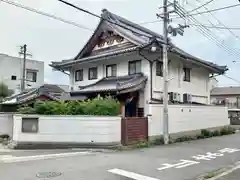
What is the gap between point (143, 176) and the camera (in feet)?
26.9

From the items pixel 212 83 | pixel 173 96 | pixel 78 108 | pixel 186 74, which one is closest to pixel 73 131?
pixel 78 108

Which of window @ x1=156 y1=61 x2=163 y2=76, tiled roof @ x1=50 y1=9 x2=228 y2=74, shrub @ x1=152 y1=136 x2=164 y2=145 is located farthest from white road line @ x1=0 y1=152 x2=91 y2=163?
window @ x1=156 y1=61 x2=163 y2=76

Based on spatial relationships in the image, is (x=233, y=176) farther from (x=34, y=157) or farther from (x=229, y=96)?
(x=229, y=96)

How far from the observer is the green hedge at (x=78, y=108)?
46.5 feet

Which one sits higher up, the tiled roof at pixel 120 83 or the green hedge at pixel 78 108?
the tiled roof at pixel 120 83

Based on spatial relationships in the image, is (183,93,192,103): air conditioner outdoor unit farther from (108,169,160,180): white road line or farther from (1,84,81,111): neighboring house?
(108,169,160,180): white road line

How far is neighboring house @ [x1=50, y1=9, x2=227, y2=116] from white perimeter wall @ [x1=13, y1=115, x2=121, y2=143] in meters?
3.47

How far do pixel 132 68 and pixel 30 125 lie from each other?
8133mm

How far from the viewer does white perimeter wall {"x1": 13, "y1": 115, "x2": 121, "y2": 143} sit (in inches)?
540

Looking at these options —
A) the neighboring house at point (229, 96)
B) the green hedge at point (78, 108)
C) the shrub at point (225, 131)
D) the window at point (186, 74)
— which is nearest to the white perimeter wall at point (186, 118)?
the shrub at point (225, 131)

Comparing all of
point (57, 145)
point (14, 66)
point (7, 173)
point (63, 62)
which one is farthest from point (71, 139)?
point (14, 66)

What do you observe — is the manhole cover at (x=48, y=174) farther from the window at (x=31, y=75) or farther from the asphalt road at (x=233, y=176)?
the window at (x=31, y=75)

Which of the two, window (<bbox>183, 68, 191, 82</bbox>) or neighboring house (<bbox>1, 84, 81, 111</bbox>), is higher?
window (<bbox>183, 68, 191, 82</bbox>)

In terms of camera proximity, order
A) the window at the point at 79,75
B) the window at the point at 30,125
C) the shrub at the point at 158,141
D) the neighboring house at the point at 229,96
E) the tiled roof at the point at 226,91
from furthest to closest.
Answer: the tiled roof at the point at 226,91
the neighboring house at the point at 229,96
the window at the point at 79,75
the shrub at the point at 158,141
the window at the point at 30,125
